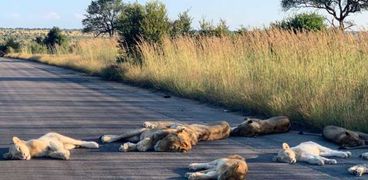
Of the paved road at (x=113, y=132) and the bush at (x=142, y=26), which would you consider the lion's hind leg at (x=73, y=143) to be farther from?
the bush at (x=142, y=26)

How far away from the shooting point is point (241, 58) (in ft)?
62.6

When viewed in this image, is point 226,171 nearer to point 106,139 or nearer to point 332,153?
point 332,153

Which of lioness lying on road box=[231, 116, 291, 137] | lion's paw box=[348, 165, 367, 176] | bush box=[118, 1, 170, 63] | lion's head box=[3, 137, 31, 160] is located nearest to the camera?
lion's paw box=[348, 165, 367, 176]

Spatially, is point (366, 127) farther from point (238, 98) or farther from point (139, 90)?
point (139, 90)

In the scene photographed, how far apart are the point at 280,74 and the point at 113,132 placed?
17.3ft

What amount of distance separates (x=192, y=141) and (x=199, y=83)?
31.3 feet

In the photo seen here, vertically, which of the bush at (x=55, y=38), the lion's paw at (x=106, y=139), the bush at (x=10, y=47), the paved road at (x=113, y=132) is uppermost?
the bush at (x=55, y=38)

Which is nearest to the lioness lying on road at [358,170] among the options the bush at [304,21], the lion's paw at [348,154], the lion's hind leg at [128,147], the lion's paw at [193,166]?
the lion's paw at [348,154]

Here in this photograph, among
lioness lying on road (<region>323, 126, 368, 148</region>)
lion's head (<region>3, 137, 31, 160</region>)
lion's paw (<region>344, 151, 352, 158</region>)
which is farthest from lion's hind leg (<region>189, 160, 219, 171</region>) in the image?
lioness lying on road (<region>323, 126, 368, 148</region>)

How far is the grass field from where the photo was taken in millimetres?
12766

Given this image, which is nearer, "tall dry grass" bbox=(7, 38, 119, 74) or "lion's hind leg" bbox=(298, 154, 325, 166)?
"lion's hind leg" bbox=(298, 154, 325, 166)

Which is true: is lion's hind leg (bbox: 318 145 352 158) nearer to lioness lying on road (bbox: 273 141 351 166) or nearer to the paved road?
lioness lying on road (bbox: 273 141 351 166)

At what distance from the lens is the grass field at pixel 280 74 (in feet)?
41.9

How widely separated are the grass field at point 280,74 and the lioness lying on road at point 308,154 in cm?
222
